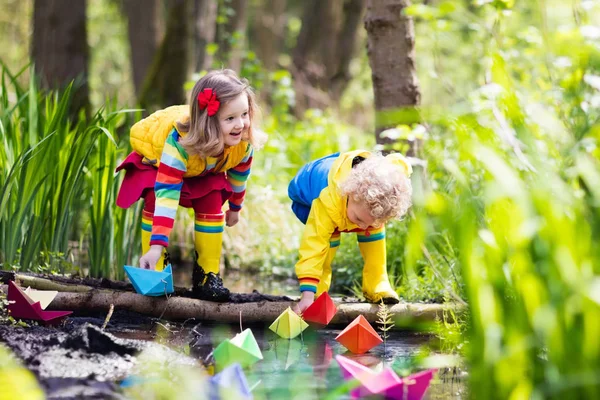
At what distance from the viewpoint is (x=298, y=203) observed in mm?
4266

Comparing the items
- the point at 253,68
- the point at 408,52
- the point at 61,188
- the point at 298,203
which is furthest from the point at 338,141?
the point at 61,188

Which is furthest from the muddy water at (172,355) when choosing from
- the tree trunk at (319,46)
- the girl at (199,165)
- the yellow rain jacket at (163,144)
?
the tree trunk at (319,46)

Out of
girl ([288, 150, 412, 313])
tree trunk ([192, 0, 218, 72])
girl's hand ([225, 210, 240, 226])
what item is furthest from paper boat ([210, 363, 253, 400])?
tree trunk ([192, 0, 218, 72])

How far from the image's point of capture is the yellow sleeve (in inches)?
142

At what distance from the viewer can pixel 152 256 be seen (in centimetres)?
361

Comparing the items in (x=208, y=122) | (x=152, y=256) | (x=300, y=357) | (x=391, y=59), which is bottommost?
(x=300, y=357)

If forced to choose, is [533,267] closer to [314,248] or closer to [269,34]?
[314,248]

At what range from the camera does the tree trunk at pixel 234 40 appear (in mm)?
8070

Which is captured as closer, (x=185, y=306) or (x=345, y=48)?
(x=185, y=306)

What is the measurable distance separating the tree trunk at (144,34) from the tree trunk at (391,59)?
6.70 m

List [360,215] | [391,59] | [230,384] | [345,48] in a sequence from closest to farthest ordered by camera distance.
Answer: [230,384], [360,215], [391,59], [345,48]

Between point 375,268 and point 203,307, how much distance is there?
89 cm

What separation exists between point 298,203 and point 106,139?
110 centimetres

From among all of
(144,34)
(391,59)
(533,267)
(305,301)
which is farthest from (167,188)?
(144,34)
